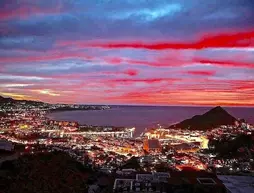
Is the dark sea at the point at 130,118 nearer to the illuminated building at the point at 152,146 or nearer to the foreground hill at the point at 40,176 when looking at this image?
the illuminated building at the point at 152,146

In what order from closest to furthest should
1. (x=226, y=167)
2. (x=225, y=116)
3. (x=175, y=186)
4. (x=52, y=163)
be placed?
(x=175, y=186) → (x=52, y=163) → (x=226, y=167) → (x=225, y=116)

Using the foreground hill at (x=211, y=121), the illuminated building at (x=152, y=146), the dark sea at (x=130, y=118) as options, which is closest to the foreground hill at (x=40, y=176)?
the illuminated building at (x=152, y=146)

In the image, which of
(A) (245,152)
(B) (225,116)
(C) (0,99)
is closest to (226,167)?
(A) (245,152)

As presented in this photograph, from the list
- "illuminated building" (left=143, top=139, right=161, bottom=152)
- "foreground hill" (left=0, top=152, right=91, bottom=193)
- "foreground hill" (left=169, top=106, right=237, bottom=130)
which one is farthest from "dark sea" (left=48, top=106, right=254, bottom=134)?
"foreground hill" (left=0, top=152, right=91, bottom=193)

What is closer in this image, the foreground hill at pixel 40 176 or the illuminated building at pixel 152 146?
the foreground hill at pixel 40 176

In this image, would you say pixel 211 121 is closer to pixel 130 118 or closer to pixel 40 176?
pixel 40 176

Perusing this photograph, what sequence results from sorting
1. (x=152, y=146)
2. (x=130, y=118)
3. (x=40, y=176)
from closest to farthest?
(x=40, y=176), (x=152, y=146), (x=130, y=118)

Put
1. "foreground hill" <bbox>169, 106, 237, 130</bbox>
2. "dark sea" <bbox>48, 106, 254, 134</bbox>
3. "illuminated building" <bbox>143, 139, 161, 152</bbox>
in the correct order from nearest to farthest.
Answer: "illuminated building" <bbox>143, 139, 161, 152</bbox>
"foreground hill" <bbox>169, 106, 237, 130</bbox>
"dark sea" <bbox>48, 106, 254, 134</bbox>

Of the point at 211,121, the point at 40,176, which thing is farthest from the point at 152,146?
the point at 211,121

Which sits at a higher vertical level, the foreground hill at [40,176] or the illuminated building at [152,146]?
the foreground hill at [40,176]

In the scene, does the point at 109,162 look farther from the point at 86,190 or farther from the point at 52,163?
the point at 86,190

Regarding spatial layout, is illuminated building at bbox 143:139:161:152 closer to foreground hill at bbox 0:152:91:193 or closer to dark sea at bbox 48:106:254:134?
foreground hill at bbox 0:152:91:193
